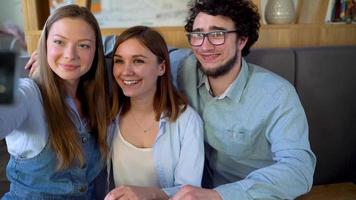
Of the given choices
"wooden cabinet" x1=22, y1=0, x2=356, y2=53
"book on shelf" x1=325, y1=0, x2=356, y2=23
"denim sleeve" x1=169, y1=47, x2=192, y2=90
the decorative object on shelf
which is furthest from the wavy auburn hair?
"book on shelf" x1=325, y1=0, x2=356, y2=23

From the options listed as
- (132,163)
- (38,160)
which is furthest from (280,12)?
(38,160)

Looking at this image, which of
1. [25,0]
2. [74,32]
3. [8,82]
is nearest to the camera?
[8,82]

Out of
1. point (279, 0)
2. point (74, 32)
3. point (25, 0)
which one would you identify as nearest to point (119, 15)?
point (25, 0)

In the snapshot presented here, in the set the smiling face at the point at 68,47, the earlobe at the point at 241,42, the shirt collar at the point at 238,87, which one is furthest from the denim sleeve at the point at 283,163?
the smiling face at the point at 68,47

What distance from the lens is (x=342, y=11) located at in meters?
1.97

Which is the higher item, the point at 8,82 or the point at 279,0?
the point at 279,0

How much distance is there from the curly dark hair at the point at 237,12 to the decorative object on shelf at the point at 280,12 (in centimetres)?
35

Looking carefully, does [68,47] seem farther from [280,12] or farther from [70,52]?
[280,12]

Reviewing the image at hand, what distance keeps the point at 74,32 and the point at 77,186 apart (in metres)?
0.46

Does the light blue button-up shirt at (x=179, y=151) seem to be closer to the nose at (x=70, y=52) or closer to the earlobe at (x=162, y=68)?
the earlobe at (x=162, y=68)

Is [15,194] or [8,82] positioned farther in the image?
[15,194]

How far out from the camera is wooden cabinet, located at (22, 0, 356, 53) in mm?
1457

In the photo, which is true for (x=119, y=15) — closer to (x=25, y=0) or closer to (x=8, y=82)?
(x=25, y=0)

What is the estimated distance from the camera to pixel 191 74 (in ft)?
4.09
